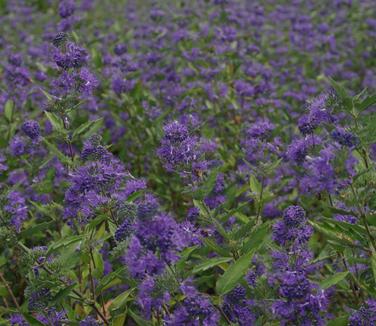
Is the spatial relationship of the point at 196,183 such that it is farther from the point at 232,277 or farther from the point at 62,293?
the point at 62,293

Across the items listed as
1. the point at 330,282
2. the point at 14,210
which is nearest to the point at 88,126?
the point at 14,210

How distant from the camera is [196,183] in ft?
10.1

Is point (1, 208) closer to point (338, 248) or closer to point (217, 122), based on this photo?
point (338, 248)

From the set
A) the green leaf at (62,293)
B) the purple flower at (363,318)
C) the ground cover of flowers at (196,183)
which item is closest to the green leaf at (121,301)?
the ground cover of flowers at (196,183)

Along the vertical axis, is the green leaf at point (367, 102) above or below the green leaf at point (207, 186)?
above

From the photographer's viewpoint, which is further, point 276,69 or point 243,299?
point 276,69

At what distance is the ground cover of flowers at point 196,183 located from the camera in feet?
8.10

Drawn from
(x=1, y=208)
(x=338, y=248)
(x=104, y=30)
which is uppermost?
(x=1, y=208)

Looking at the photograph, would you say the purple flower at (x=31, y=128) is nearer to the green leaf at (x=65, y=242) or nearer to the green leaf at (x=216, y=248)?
the green leaf at (x=65, y=242)

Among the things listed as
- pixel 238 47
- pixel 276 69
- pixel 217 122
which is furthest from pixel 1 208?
pixel 276 69

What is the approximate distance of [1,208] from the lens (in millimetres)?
3137

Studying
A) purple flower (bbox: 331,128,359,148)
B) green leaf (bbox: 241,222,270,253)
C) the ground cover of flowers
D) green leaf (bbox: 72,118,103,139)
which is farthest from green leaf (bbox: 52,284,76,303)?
purple flower (bbox: 331,128,359,148)

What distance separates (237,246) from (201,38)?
14.7ft

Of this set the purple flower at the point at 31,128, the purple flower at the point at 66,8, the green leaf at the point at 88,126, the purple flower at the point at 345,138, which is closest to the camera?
the purple flower at the point at 345,138
